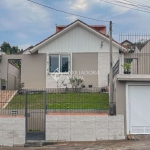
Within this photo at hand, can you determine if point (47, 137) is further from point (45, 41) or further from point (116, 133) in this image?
point (45, 41)

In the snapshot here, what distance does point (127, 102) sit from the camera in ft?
36.9

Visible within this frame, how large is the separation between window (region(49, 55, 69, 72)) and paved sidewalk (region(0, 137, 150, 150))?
10.2m

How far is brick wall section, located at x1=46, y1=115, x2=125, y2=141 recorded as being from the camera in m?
10.9

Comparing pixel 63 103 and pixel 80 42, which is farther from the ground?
pixel 80 42

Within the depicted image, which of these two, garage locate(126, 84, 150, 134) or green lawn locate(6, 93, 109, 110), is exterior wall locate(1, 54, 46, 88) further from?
garage locate(126, 84, 150, 134)

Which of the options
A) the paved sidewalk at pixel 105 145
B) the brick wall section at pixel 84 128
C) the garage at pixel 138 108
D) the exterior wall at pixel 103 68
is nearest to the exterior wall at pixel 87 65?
the exterior wall at pixel 103 68

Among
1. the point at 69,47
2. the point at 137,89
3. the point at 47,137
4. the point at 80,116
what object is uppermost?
the point at 69,47

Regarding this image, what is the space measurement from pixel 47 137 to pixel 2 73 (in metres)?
11.3

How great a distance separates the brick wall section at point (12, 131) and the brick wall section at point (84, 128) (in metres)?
1.13

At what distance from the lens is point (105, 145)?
9.92 meters

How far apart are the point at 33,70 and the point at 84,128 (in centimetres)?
1068

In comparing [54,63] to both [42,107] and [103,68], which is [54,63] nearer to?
[103,68]

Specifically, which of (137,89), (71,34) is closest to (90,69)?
(71,34)

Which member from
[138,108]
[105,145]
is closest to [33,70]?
[138,108]
